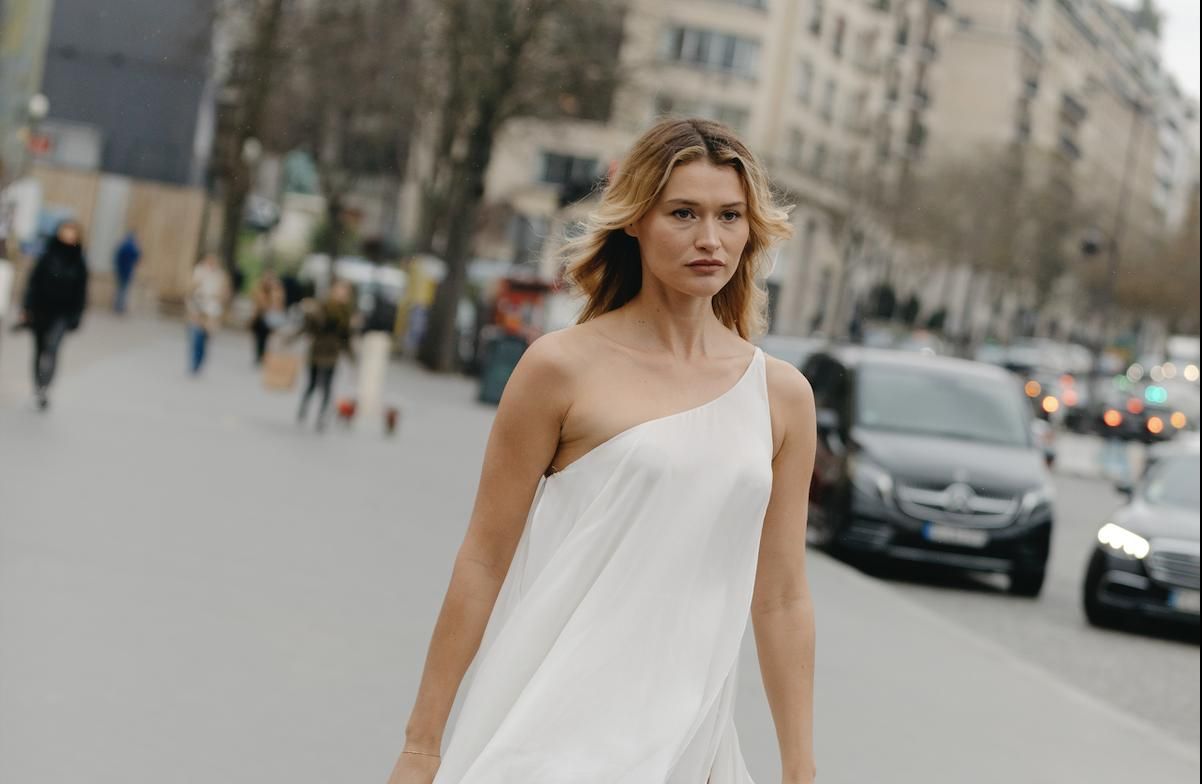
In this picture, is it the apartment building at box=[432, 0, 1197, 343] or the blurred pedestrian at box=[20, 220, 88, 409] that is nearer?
the blurred pedestrian at box=[20, 220, 88, 409]

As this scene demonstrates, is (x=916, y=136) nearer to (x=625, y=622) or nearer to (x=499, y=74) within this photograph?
(x=499, y=74)

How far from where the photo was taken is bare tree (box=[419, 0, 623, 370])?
133 feet

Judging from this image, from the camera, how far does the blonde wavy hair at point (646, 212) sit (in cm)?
333

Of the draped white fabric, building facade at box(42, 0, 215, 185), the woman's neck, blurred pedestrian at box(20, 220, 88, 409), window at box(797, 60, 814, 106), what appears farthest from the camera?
window at box(797, 60, 814, 106)

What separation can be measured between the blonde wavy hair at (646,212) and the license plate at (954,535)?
1306 cm

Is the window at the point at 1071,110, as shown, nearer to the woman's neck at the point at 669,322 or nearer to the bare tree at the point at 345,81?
the bare tree at the point at 345,81

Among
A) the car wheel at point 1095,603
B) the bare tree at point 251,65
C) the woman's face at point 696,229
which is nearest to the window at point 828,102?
the bare tree at point 251,65

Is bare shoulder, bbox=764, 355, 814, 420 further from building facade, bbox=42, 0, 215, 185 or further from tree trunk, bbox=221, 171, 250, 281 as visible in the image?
building facade, bbox=42, 0, 215, 185

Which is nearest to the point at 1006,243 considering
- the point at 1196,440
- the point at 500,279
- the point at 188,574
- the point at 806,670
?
the point at 500,279

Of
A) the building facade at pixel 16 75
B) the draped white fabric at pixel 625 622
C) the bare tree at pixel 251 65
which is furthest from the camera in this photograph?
the bare tree at pixel 251 65

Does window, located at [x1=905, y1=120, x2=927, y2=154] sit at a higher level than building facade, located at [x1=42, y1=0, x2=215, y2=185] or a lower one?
higher

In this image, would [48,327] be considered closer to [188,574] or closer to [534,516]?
[188,574]

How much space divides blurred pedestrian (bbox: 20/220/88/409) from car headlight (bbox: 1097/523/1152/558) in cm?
848

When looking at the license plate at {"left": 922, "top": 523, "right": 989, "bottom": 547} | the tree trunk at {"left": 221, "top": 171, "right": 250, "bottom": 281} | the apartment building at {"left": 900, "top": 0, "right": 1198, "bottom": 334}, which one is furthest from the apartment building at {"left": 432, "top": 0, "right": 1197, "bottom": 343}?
the license plate at {"left": 922, "top": 523, "right": 989, "bottom": 547}
